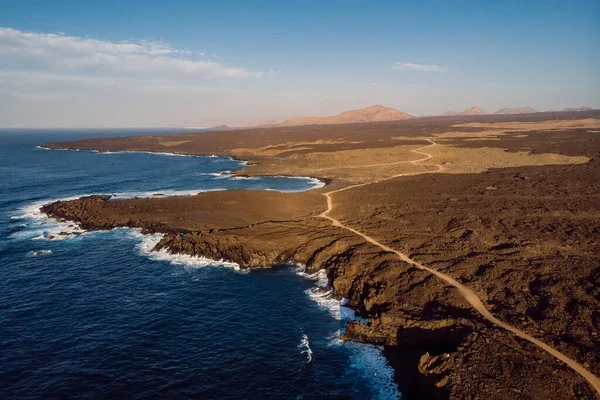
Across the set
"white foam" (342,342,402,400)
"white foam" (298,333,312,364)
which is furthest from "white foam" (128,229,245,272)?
"white foam" (342,342,402,400)

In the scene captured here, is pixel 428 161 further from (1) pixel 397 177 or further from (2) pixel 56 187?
(2) pixel 56 187

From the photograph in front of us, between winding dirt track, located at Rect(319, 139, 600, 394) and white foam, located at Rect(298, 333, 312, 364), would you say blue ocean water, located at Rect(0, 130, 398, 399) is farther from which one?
winding dirt track, located at Rect(319, 139, 600, 394)

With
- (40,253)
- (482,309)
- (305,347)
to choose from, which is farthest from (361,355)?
(40,253)

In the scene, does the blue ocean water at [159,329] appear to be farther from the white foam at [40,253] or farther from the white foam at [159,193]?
the white foam at [159,193]

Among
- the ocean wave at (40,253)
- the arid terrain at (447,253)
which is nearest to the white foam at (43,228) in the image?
the arid terrain at (447,253)

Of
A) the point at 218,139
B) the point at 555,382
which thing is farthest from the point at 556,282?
the point at 218,139

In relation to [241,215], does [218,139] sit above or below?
above

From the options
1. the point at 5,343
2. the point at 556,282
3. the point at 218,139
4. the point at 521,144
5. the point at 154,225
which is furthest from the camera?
the point at 218,139
